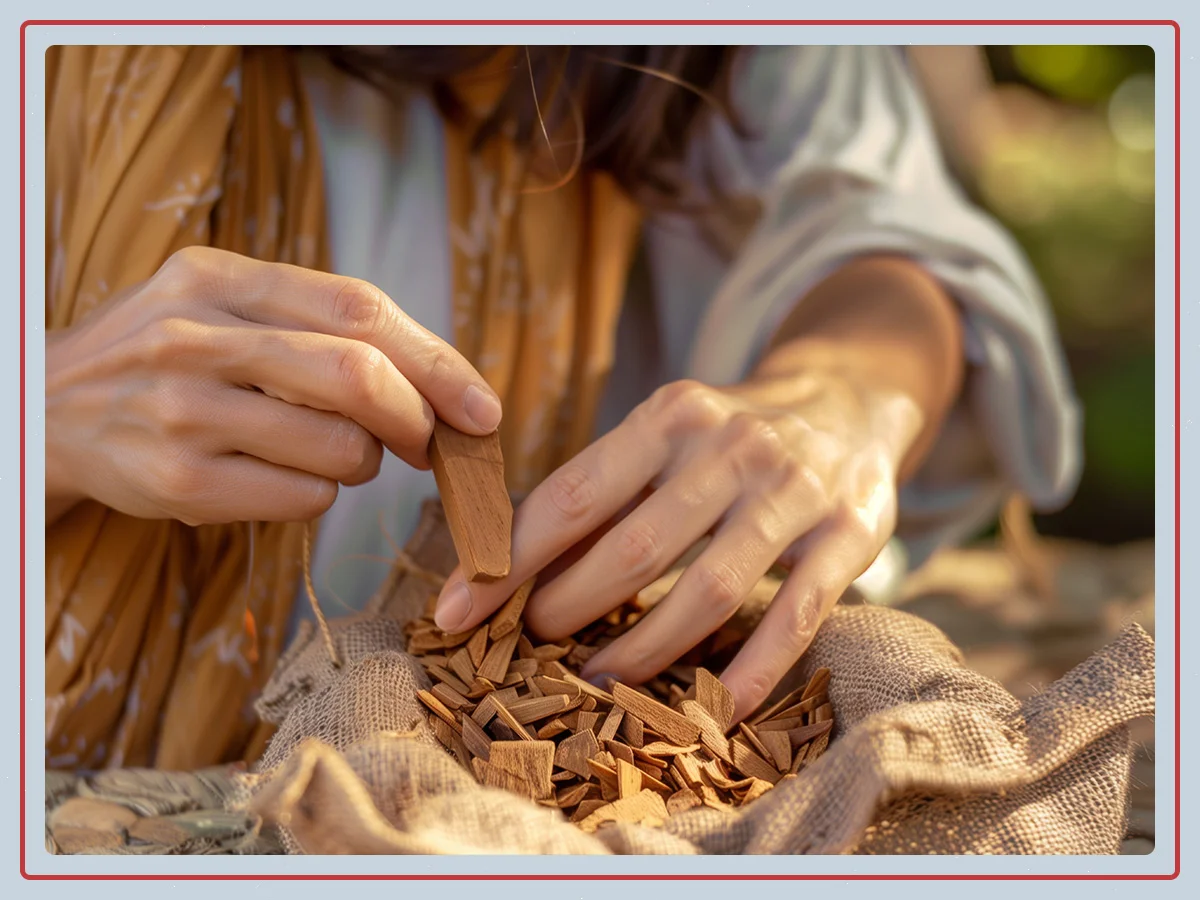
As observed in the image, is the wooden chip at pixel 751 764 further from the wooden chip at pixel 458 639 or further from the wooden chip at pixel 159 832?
the wooden chip at pixel 159 832

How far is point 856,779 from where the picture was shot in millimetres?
565

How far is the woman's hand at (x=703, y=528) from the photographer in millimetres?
727

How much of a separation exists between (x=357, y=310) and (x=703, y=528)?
0.31m

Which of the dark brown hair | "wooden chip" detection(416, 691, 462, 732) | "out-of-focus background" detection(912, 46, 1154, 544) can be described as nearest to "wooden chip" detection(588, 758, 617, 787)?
"wooden chip" detection(416, 691, 462, 732)

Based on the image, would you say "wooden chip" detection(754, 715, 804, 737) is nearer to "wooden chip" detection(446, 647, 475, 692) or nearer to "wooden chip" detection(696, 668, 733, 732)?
"wooden chip" detection(696, 668, 733, 732)

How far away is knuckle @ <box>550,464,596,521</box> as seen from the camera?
0.73 m

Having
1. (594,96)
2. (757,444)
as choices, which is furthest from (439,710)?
(594,96)

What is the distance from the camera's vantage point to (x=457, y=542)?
708mm

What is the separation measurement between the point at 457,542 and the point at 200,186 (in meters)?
0.48

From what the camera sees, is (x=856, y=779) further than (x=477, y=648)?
No

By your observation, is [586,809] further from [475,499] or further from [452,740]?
[475,499]

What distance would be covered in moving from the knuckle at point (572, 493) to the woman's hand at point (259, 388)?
69 millimetres
